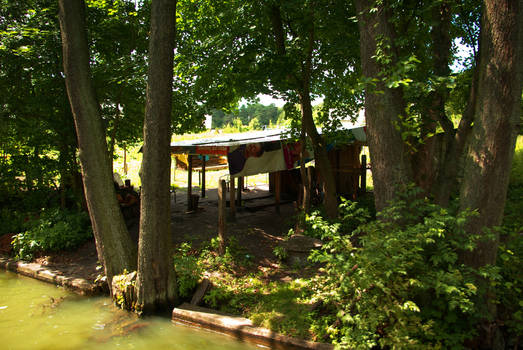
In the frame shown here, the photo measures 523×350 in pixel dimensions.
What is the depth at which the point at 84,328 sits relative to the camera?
19.9 ft

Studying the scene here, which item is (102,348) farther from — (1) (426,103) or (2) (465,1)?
(2) (465,1)

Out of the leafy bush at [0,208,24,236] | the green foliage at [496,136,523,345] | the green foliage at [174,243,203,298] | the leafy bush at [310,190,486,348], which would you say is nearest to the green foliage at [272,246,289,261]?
the green foliage at [174,243,203,298]

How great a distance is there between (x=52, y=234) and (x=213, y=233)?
405cm

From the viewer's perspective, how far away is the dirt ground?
27.8 feet

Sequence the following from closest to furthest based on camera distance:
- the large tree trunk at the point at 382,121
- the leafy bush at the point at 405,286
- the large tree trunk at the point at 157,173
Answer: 1. the leafy bush at the point at 405,286
2. the large tree trunk at the point at 382,121
3. the large tree trunk at the point at 157,173

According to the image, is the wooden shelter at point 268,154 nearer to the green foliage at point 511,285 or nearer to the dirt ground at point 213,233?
the dirt ground at point 213,233

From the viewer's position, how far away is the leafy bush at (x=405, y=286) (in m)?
4.38

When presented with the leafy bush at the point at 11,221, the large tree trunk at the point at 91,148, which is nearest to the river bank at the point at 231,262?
the large tree trunk at the point at 91,148

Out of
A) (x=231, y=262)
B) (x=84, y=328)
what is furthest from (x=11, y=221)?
(x=231, y=262)

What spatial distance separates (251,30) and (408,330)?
706 centimetres

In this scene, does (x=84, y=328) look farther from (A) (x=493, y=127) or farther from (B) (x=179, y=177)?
(B) (x=179, y=177)

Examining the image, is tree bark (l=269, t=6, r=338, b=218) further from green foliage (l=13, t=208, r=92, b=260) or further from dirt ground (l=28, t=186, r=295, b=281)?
green foliage (l=13, t=208, r=92, b=260)

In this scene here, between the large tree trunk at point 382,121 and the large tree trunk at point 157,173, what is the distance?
3089 millimetres

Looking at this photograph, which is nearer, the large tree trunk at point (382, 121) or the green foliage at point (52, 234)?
the large tree trunk at point (382, 121)
